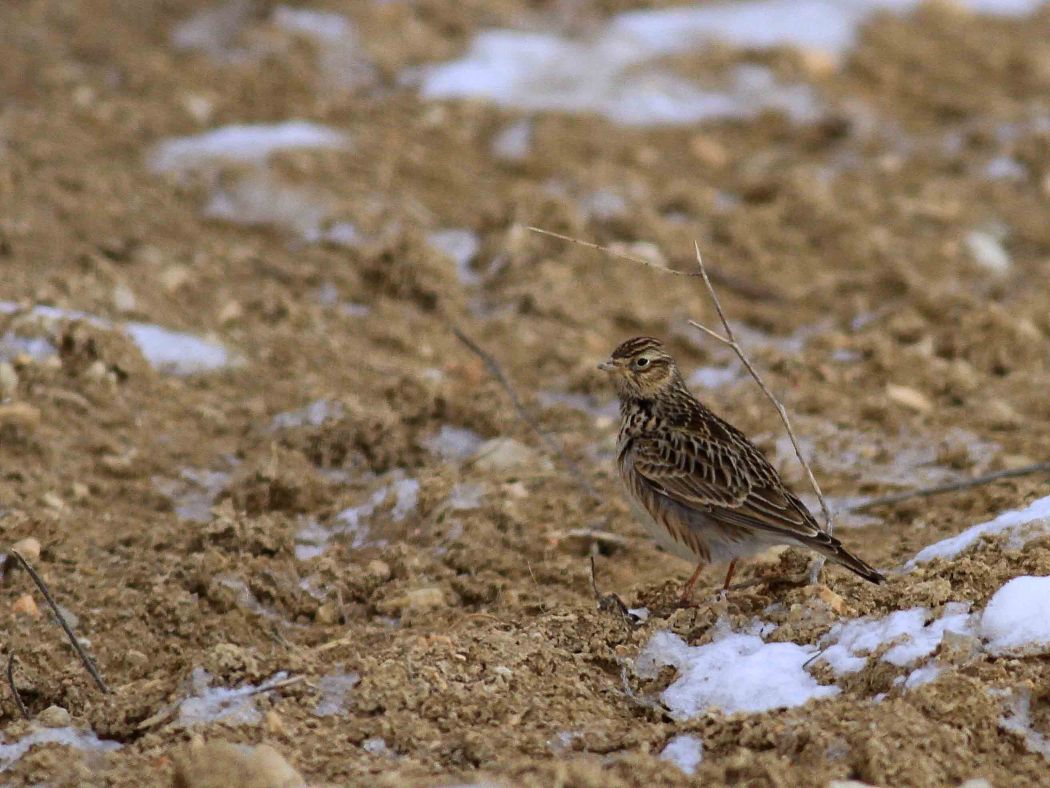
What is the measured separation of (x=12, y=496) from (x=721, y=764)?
341cm

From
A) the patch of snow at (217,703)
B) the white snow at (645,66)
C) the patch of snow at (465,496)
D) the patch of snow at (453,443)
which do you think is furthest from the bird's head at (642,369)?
the white snow at (645,66)

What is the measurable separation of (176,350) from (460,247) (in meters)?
2.08

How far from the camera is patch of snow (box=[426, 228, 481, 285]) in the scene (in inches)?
343

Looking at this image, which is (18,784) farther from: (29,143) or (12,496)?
(29,143)

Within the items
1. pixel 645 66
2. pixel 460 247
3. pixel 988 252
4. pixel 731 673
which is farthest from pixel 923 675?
pixel 645 66

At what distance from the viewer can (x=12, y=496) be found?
6.11 m

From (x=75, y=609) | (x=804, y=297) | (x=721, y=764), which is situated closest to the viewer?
(x=721, y=764)

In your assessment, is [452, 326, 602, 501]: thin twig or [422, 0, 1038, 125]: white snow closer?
[452, 326, 602, 501]: thin twig

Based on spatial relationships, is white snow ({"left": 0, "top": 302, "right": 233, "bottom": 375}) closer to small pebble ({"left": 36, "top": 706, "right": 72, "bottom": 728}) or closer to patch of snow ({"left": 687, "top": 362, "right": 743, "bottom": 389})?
patch of snow ({"left": 687, "top": 362, "right": 743, "bottom": 389})

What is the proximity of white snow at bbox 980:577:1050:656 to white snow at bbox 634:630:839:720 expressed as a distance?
0.50 meters

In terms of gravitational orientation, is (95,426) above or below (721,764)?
below

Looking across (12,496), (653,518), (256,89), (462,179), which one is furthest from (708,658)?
(256,89)

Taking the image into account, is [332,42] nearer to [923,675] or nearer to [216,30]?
[216,30]

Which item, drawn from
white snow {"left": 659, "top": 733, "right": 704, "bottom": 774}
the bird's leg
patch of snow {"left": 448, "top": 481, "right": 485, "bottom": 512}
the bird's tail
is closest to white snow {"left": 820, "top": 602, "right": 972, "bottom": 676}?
the bird's tail
